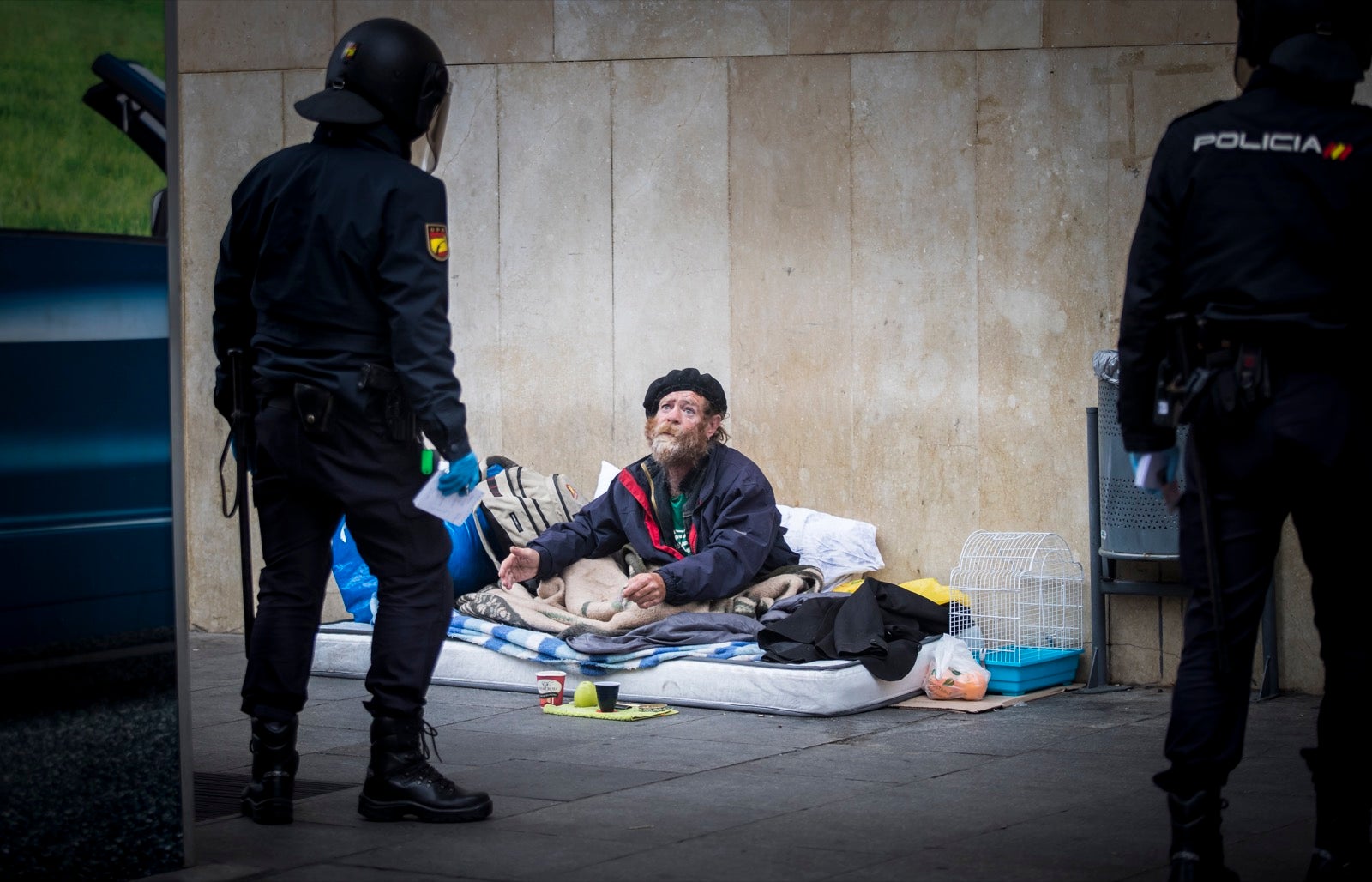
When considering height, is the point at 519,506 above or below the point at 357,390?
below

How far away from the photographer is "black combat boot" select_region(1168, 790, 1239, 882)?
3482 mm

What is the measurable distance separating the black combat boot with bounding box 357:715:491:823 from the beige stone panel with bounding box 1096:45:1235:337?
12.4ft

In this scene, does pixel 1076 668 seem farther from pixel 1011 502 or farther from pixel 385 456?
pixel 385 456

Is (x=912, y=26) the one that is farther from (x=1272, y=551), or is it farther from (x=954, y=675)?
(x=1272, y=551)

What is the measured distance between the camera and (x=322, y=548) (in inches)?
177

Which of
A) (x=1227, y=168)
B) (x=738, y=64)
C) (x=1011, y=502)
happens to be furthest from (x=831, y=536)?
(x=1227, y=168)

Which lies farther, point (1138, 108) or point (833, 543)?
point (833, 543)

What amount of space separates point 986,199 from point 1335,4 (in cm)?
371

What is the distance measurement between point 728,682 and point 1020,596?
1464mm

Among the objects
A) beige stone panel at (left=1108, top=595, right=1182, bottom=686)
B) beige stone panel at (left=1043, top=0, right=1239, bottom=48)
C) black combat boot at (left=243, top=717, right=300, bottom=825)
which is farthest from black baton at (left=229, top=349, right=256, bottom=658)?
beige stone panel at (left=1043, top=0, right=1239, bottom=48)

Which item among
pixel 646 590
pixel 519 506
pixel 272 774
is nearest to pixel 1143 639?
pixel 646 590

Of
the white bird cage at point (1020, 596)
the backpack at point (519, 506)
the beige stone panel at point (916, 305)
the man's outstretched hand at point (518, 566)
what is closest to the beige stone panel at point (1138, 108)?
the beige stone panel at point (916, 305)

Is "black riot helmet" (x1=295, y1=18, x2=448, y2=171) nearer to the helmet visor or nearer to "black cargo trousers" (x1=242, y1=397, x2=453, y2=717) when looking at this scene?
the helmet visor

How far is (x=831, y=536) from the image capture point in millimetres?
7469
